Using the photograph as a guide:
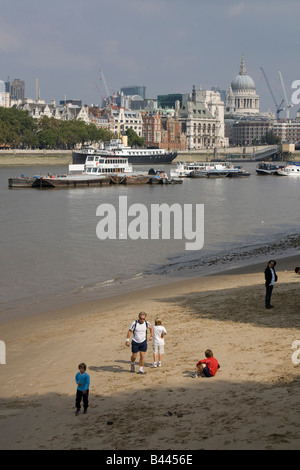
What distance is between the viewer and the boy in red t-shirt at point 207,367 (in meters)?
13.6

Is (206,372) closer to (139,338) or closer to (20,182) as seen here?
(139,338)

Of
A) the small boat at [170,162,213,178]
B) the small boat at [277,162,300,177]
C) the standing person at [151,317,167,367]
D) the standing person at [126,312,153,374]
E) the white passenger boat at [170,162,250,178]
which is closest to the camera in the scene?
the standing person at [126,312,153,374]

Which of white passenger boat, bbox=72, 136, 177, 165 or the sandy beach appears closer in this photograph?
the sandy beach

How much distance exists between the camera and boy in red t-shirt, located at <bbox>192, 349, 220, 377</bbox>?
44.7 feet

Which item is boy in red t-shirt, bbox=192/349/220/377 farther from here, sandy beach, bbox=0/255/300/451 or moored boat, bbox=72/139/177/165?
moored boat, bbox=72/139/177/165

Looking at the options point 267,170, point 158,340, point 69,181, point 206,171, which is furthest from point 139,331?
point 267,170

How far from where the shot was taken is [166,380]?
13.9m

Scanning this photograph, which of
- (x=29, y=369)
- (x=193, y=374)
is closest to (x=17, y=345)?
(x=29, y=369)

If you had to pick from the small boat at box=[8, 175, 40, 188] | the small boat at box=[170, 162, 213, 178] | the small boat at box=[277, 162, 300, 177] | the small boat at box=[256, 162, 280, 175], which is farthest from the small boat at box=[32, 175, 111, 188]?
the small boat at box=[256, 162, 280, 175]

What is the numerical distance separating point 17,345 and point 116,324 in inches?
108

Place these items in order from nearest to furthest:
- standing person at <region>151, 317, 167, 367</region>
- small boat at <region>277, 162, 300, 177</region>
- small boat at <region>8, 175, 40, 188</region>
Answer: standing person at <region>151, 317, 167, 367</region> → small boat at <region>8, 175, 40, 188</region> → small boat at <region>277, 162, 300, 177</region>

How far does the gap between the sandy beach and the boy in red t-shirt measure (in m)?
0.15

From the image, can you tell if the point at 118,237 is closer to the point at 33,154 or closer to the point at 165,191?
the point at 165,191
